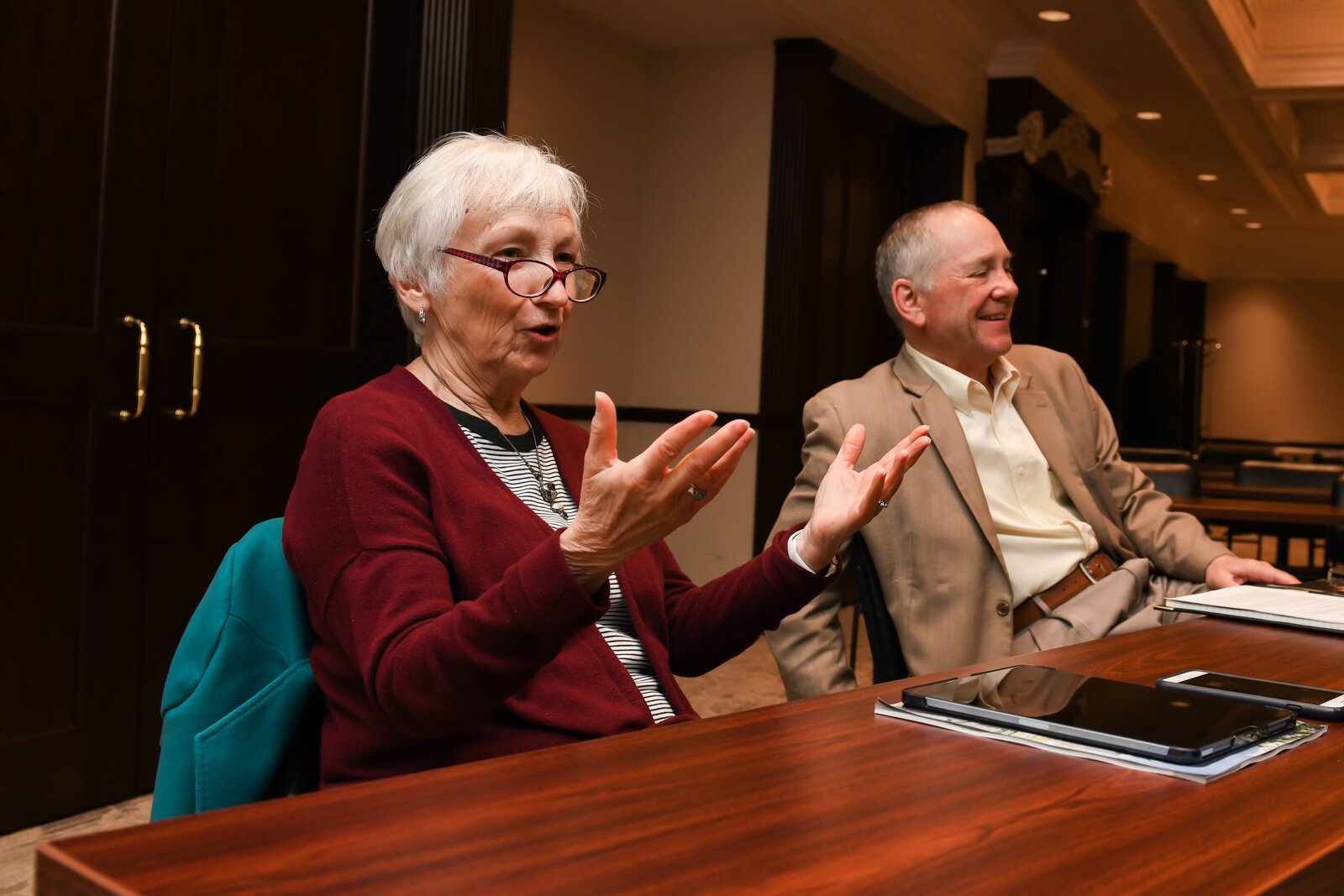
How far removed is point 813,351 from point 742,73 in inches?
52.3

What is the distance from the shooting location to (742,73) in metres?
5.75

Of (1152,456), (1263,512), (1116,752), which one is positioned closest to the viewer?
(1116,752)

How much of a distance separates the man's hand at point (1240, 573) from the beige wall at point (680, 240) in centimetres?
352

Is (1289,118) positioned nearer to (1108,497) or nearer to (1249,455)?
(1249,455)

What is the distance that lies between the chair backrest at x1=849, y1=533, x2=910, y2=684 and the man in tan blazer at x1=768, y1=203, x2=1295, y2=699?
16 millimetres

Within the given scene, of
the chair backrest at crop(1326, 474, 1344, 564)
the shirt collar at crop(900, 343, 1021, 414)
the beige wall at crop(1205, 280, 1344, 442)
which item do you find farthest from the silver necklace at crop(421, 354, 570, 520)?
the beige wall at crop(1205, 280, 1344, 442)

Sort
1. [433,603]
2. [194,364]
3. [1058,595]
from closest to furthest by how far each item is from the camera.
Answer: [433,603] < [1058,595] < [194,364]

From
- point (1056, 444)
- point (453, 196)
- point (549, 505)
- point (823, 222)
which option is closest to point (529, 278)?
point (453, 196)

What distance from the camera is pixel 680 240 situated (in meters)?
5.92

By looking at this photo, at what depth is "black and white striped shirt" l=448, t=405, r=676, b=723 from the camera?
4.62 ft

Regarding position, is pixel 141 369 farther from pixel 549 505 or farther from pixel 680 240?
pixel 680 240

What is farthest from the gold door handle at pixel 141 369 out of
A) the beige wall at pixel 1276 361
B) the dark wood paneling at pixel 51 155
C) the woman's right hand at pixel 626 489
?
the beige wall at pixel 1276 361

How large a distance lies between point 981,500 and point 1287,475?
4022mm

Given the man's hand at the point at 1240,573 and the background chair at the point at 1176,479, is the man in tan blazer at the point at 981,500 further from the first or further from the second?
the background chair at the point at 1176,479
